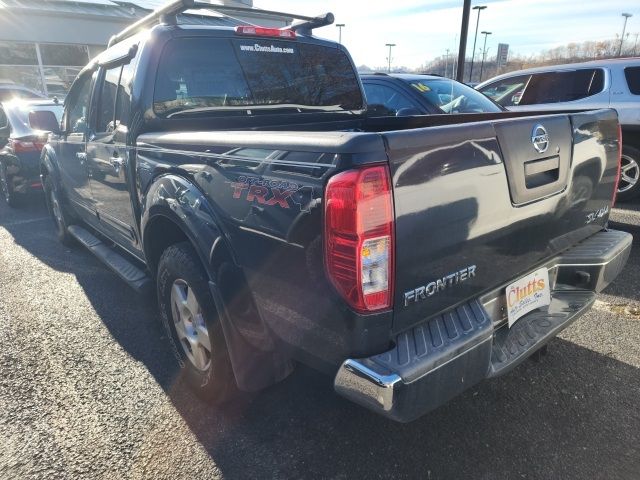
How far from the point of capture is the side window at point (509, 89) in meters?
7.62

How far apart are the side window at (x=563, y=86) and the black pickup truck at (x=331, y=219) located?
516cm

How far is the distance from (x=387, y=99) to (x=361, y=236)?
16.9 ft

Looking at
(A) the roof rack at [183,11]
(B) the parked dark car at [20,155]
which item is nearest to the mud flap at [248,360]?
(A) the roof rack at [183,11]

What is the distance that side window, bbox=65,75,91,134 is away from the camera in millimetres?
3869

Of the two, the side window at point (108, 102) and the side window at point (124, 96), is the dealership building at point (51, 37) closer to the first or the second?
the side window at point (108, 102)

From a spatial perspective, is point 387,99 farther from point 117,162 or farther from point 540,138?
point 540,138

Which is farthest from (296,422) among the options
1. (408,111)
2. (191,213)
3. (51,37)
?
(51,37)

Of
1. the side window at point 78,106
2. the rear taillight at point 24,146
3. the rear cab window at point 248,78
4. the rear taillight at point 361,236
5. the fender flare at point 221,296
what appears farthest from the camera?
the rear taillight at point 24,146

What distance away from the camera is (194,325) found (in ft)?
8.29

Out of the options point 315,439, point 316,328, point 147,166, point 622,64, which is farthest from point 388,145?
point 622,64

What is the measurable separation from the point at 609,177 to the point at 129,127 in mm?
2890

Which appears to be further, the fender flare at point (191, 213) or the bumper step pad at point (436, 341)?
the fender flare at point (191, 213)

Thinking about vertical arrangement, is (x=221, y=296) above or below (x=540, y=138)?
below

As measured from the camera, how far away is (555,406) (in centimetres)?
247
